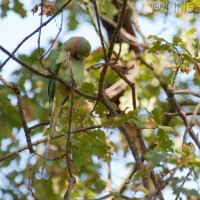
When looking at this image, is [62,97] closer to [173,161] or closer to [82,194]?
[82,194]

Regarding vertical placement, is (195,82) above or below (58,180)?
above

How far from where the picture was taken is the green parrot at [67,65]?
381 centimetres

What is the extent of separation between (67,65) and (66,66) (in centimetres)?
1

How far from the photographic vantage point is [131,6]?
6.30m

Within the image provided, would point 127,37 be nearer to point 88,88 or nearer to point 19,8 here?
point 19,8

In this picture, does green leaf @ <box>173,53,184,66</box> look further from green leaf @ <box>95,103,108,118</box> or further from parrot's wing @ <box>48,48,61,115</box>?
parrot's wing @ <box>48,48,61,115</box>

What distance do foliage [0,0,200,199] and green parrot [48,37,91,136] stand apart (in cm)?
9

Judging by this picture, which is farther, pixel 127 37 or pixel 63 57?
pixel 127 37

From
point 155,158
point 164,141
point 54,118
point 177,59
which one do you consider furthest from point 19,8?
point 155,158

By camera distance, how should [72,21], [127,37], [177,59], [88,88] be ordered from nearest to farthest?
[177,59] → [88,88] → [127,37] → [72,21]

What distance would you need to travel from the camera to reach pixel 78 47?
12.6 feet

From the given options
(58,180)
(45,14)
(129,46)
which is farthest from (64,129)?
(58,180)

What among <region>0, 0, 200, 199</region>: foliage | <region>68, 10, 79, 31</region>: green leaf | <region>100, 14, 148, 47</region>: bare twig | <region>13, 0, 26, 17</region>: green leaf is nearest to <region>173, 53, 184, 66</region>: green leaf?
<region>0, 0, 200, 199</region>: foliage

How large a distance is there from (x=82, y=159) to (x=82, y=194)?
72cm
